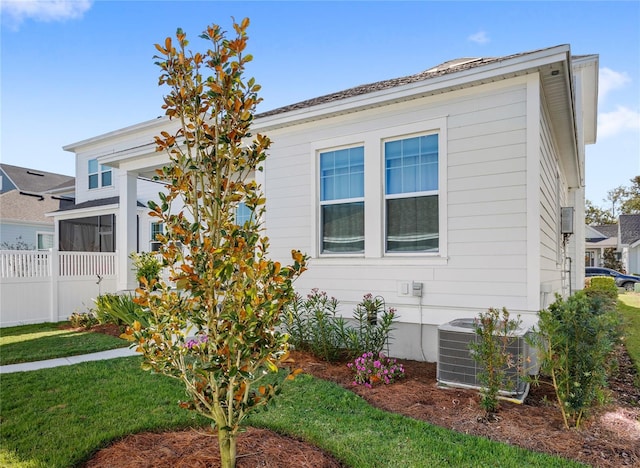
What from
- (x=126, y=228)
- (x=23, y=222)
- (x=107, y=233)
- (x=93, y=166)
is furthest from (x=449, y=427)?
(x=23, y=222)

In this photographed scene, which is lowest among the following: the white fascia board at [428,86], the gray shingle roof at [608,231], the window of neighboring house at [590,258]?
the window of neighboring house at [590,258]

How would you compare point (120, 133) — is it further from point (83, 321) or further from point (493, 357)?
point (493, 357)

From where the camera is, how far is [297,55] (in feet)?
27.9

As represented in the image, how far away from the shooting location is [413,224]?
555 cm

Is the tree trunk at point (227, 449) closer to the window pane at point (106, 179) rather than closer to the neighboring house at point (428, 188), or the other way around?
the neighboring house at point (428, 188)

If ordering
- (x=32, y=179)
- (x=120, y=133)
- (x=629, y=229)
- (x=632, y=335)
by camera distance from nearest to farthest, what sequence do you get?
(x=632, y=335)
(x=120, y=133)
(x=32, y=179)
(x=629, y=229)

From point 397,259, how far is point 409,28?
4891 mm

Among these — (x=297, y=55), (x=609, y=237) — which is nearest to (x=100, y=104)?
(x=297, y=55)

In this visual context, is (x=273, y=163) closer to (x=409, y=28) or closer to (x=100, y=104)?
(x=409, y=28)

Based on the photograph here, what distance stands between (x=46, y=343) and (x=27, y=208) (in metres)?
14.3

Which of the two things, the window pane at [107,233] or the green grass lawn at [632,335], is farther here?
the window pane at [107,233]

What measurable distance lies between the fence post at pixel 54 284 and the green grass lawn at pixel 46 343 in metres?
0.85

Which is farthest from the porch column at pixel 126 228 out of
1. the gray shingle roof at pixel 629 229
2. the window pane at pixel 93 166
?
the gray shingle roof at pixel 629 229

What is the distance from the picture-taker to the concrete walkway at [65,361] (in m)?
5.24
